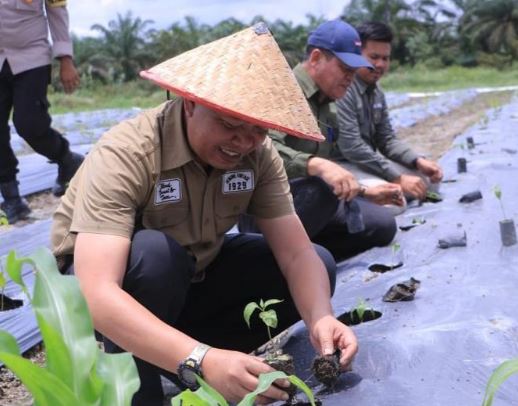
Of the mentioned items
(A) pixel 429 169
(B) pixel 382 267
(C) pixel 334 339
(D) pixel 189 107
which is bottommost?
(B) pixel 382 267

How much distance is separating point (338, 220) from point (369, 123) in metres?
0.81

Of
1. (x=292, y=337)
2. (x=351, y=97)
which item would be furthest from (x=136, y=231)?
(x=351, y=97)

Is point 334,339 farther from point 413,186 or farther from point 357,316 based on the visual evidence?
point 413,186

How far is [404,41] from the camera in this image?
1211 inches

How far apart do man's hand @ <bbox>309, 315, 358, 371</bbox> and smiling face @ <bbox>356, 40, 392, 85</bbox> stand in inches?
79.9

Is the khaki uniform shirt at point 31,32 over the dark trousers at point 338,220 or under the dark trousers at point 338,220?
over

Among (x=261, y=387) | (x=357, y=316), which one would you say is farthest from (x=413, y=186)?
(x=261, y=387)

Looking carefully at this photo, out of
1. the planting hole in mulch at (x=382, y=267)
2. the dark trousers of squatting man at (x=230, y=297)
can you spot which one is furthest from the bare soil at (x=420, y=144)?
the planting hole in mulch at (x=382, y=267)

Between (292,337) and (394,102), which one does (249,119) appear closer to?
(292,337)

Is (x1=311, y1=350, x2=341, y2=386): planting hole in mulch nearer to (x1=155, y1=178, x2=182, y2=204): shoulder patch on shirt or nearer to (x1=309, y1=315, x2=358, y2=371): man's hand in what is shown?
(x1=309, y1=315, x2=358, y2=371): man's hand

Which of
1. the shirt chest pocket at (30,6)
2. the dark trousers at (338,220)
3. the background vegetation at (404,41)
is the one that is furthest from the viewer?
the background vegetation at (404,41)

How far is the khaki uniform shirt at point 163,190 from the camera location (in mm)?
1652

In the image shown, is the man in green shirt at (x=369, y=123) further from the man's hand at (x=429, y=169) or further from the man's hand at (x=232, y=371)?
the man's hand at (x=232, y=371)

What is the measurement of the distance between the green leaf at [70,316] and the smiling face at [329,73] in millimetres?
2063
